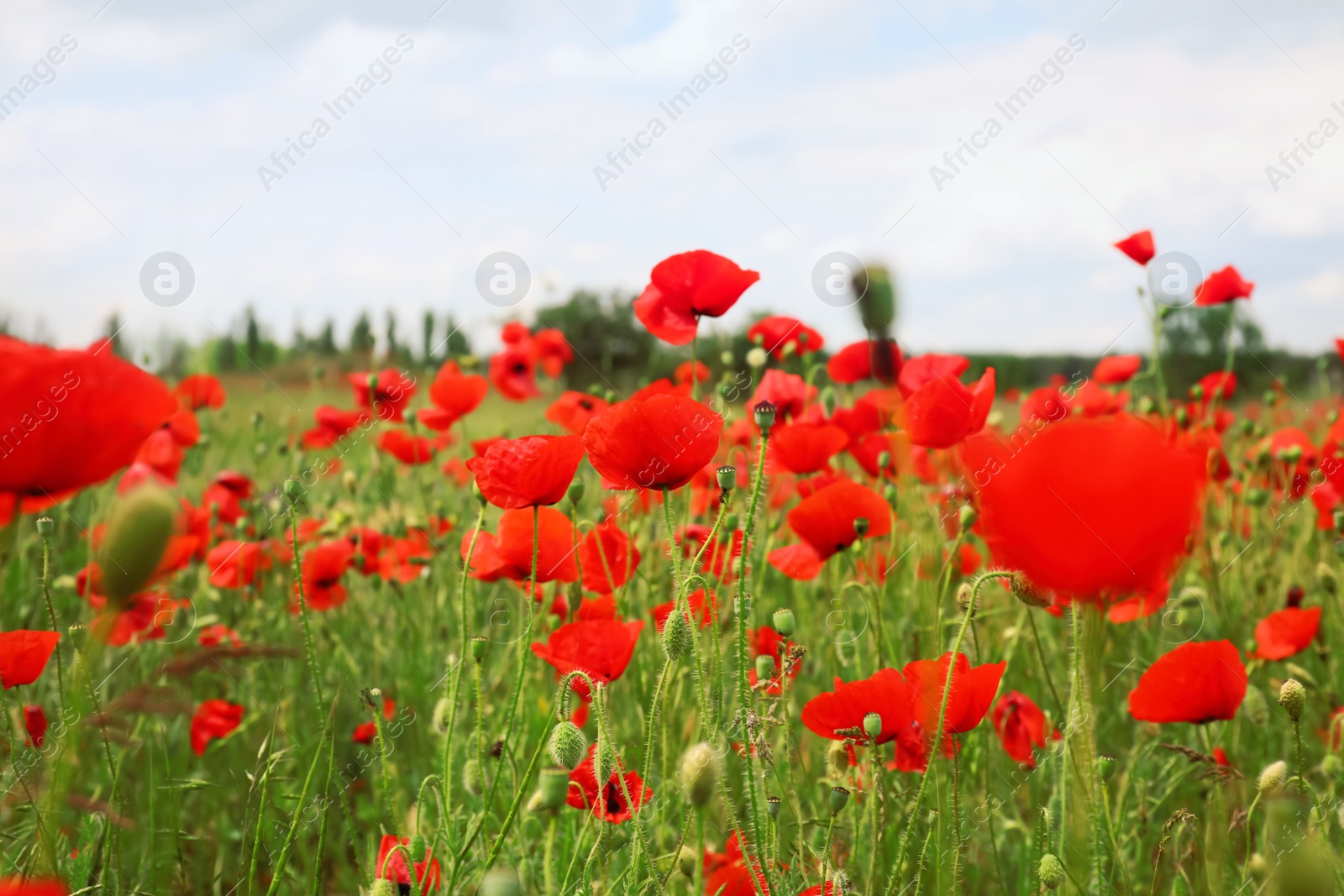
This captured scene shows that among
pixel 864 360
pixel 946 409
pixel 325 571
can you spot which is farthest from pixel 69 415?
pixel 864 360

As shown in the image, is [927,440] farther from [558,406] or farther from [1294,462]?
[1294,462]

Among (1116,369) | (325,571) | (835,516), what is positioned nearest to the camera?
(835,516)

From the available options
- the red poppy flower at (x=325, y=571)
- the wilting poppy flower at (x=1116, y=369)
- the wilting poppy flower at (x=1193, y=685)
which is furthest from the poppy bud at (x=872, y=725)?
the wilting poppy flower at (x=1116, y=369)

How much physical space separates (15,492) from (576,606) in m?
0.99

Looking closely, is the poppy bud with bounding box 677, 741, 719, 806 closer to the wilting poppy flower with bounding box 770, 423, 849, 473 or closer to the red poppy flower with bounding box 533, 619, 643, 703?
the red poppy flower with bounding box 533, 619, 643, 703

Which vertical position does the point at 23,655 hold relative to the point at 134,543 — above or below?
below

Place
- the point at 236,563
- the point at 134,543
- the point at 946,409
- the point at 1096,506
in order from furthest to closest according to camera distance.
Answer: the point at 236,563 < the point at 946,409 < the point at 1096,506 < the point at 134,543

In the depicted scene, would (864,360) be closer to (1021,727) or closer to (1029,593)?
(1021,727)

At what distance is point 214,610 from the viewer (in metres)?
3.08

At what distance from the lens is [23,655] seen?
1.18 metres

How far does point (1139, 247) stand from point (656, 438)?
2206mm

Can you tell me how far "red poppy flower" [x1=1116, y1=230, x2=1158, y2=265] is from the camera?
2771 mm

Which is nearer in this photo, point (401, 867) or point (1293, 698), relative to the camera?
point (1293, 698)

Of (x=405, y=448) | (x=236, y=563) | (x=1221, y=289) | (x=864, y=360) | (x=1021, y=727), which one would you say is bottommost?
(x=1021, y=727)
